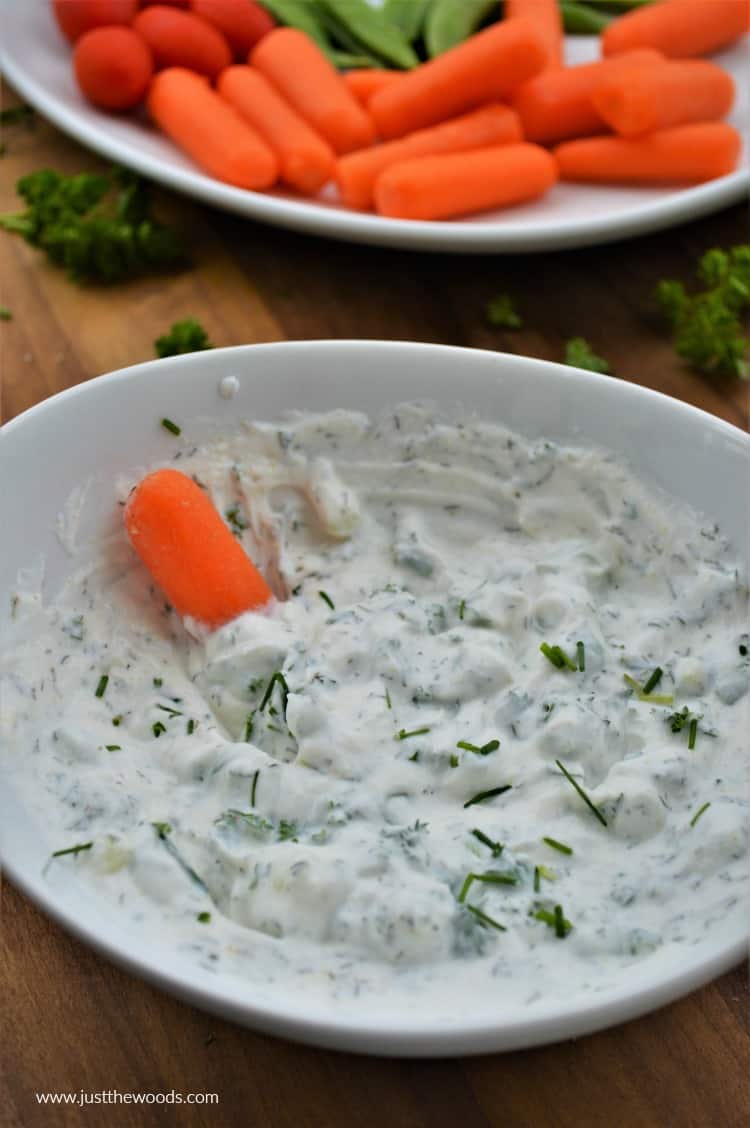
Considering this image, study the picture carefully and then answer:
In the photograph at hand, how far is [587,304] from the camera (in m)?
2.60

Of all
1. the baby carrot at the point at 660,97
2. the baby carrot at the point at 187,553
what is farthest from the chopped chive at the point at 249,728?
the baby carrot at the point at 660,97

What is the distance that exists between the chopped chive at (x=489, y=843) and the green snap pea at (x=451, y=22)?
202 centimetres

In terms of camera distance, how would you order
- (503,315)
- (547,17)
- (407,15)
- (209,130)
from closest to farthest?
(503,315) → (209,130) → (547,17) → (407,15)

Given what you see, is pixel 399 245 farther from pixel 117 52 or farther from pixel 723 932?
pixel 723 932

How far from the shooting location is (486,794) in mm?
1575

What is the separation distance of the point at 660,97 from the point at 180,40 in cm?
101

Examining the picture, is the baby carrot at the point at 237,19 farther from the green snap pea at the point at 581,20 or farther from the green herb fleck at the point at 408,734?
the green herb fleck at the point at 408,734

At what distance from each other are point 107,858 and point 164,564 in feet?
1.55

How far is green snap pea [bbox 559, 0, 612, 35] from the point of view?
309 centimetres

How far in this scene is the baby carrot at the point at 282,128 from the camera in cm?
264

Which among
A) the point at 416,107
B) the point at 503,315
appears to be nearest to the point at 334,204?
the point at 416,107

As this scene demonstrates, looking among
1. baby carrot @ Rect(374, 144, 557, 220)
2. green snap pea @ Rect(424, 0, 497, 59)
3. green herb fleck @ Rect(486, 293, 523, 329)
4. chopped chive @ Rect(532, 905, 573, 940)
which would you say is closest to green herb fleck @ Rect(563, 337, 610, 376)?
green herb fleck @ Rect(486, 293, 523, 329)

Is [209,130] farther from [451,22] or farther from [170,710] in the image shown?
[170,710]

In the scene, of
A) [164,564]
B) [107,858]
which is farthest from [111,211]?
[107,858]
